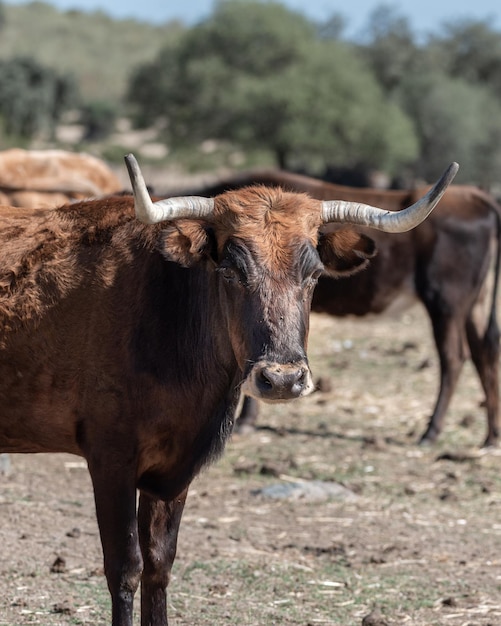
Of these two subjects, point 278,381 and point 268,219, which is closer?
point 278,381

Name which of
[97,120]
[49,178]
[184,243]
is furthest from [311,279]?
[97,120]

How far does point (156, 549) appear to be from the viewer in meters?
5.25

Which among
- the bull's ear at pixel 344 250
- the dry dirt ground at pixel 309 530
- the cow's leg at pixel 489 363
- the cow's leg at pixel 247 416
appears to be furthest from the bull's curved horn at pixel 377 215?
the cow's leg at pixel 489 363

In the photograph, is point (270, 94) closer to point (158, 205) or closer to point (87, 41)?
point (158, 205)

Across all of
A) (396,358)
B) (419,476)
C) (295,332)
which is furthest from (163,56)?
(295,332)

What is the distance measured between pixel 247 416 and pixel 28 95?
126 ft

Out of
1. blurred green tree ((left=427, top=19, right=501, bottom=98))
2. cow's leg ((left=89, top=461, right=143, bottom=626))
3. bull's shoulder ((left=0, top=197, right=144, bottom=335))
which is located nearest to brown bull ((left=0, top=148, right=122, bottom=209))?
bull's shoulder ((left=0, top=197, right=144, bottom=335))

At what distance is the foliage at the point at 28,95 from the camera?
44938 mm

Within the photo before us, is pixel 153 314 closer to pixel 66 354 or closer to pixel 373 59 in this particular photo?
pixel 66 354

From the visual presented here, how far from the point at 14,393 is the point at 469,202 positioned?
22.0ft

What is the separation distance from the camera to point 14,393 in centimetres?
504

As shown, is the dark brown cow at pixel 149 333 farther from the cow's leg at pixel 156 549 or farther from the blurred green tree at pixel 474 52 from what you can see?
the blurred green tree at pixel 474 52

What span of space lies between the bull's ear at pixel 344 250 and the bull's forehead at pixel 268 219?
178mm

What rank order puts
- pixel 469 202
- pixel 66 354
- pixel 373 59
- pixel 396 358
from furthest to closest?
pixel 373 59
pixel 396 358
pixel 469 202
pixel 66 354
